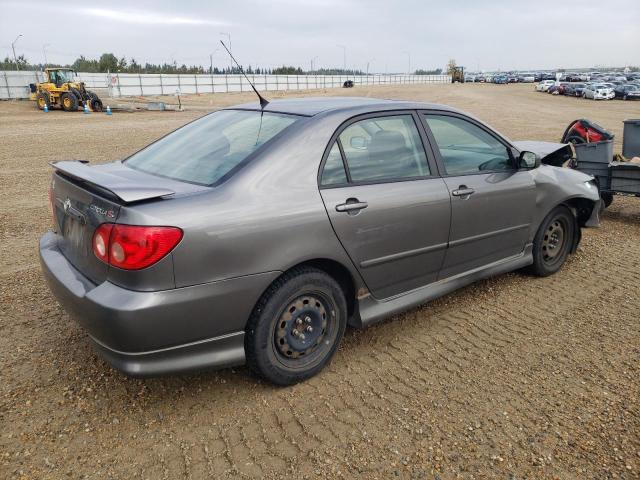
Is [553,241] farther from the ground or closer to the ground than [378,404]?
farther from the ground

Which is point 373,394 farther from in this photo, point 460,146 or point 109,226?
point 460,146

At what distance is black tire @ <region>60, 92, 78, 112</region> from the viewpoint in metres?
27.5

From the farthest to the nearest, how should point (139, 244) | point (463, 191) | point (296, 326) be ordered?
point (463, 191), point (296, 326), point (139, 244)

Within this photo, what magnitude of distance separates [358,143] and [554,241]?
2553 millimetres

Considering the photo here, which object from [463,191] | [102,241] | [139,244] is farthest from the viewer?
[463,191]

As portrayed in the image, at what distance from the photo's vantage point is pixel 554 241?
15.8 feet

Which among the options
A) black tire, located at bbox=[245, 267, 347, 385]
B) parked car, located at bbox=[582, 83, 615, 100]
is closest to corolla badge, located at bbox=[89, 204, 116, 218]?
black tire, located at bbox=[245, 267, 347, 385]

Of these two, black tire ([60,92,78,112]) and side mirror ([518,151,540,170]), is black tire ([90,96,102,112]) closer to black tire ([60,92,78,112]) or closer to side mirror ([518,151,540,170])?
black tire ([60,92,78,112])

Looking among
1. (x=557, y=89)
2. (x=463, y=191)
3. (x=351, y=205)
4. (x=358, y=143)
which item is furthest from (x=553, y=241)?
(x=557, y=89)

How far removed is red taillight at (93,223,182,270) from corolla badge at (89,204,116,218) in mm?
62

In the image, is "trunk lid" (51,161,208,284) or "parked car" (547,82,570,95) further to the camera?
"parked car" (547,82,570,95)

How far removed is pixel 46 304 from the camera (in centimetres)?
411

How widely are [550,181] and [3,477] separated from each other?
14.4 feet

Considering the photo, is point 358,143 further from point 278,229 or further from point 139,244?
point 139,244
